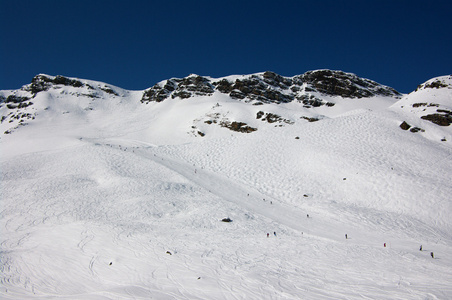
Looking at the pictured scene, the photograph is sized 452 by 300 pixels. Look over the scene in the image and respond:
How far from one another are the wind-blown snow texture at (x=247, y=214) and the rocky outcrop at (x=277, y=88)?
43.5m

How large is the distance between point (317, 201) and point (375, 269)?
1273 cm

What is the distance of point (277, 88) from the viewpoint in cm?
9706

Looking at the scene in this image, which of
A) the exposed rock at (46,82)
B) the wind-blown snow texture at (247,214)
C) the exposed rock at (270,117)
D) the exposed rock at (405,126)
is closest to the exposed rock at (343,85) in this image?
the exposed rock at (270,117)

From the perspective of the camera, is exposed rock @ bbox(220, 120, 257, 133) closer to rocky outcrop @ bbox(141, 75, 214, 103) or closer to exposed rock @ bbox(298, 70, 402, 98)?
rocky outcrop @ bbox(141, 75, 214, 103)

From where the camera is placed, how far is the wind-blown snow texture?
427 inches

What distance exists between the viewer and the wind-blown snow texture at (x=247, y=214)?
427 inches

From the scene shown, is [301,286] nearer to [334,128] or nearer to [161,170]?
[161,170]

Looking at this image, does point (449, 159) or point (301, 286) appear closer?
point (301, 286)

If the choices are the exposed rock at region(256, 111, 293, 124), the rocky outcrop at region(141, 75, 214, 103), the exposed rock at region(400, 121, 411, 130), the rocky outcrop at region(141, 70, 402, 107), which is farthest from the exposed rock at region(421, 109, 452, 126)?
the rocky outcrop at region(141, 75, 214, 103)

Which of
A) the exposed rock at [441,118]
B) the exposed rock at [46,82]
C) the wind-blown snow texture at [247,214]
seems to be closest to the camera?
the wind-blown snow texture at [247,214]

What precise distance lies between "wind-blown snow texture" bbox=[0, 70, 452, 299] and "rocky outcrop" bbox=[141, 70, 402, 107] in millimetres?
43484

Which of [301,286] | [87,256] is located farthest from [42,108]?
[301,286]

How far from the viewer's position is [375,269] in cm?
1170

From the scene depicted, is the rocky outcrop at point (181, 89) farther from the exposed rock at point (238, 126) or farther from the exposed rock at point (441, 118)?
the exposed rock at point (441, 118)
